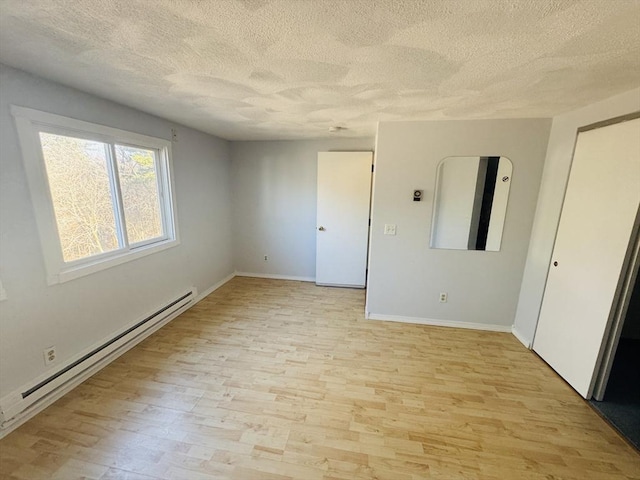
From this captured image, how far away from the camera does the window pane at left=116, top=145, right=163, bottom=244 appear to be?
2445mm

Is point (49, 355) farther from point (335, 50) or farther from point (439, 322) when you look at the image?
point (439, 322)

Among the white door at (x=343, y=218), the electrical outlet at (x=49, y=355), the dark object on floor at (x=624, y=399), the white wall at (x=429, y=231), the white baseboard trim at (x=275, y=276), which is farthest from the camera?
the white baseboard trim at (x=275, y=276)

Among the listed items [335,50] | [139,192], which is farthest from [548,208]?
[139,192]

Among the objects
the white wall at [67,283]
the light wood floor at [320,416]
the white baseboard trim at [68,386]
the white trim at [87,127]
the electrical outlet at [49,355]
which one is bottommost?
the light wood floor at [320,416]

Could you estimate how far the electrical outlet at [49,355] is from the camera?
1.80 m

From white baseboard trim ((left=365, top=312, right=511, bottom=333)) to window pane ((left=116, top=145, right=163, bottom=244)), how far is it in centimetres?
263

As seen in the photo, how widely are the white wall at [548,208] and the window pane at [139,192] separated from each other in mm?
3928

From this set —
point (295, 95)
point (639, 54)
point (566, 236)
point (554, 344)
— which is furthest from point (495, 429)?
point (295, 95)

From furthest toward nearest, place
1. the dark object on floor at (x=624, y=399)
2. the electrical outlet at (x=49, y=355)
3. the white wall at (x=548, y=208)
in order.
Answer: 1. the white wall at (x=548, y=208)
2. the electrical outlet at (x=49, y=355)
3. the dark object on floor at (x=624, y=399)

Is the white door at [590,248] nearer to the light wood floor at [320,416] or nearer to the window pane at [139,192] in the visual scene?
the light wood floor at [320,416]

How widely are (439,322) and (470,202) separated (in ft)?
4.54

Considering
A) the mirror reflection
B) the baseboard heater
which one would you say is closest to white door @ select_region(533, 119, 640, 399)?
the mirror reflection

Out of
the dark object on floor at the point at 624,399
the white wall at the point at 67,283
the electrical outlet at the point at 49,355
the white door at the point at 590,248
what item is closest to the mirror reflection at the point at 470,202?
the white door at the point at 590,248

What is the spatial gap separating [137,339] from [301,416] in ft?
6.02
